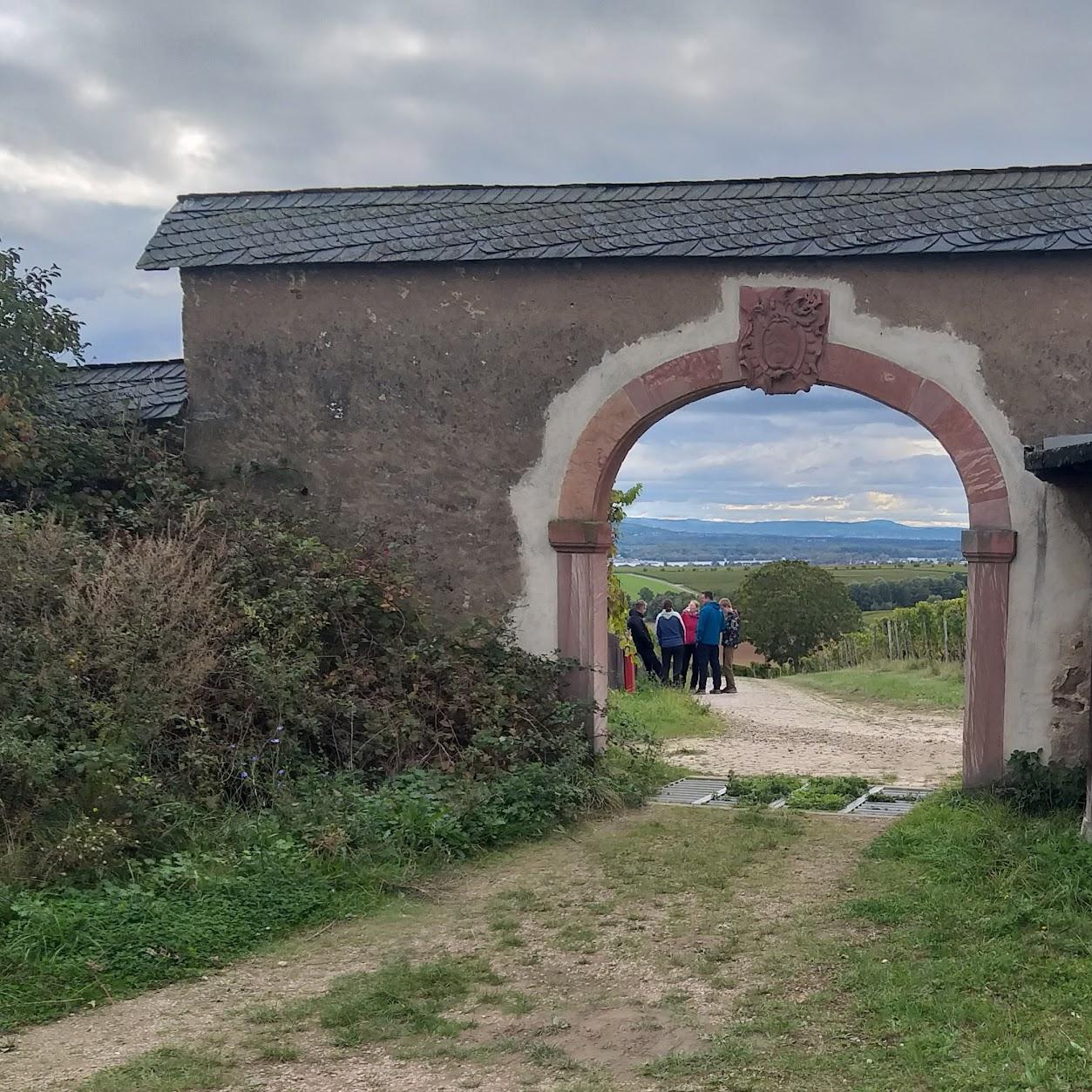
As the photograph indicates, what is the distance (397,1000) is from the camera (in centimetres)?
438

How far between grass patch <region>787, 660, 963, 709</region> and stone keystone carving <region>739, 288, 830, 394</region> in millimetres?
8144

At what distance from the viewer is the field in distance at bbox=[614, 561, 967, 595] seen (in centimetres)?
7531

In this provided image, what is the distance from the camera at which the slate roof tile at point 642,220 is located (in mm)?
7793

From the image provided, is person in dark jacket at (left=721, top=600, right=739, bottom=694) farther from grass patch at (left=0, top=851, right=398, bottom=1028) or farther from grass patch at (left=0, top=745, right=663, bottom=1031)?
grass patch at (left=0, top=851, right=398, bottom=1028)

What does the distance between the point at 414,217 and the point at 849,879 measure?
551 cm

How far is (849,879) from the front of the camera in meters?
6.06

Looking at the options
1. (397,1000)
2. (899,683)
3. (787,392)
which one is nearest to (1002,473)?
(787,392)

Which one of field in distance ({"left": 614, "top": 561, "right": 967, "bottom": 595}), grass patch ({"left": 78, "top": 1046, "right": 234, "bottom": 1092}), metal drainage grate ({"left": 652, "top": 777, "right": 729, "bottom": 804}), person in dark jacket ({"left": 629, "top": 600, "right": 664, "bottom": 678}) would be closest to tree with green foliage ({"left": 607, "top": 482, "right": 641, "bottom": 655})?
person in dark jacket ({"left": 629, "top": 600, "right": 664, "bottom": 678})

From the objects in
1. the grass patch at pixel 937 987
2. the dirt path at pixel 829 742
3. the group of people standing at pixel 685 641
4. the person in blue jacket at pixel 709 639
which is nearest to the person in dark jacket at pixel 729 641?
the group of people standing at pixel 685 641

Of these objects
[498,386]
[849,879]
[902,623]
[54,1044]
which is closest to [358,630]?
[498,386]

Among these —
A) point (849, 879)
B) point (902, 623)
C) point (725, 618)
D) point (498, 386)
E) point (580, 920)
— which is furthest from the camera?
point (902, 623)

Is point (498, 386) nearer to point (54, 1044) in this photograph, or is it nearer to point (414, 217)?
point (414, 217)

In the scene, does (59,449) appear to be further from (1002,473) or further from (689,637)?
(689,637)

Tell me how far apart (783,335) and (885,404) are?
82 centimetres
